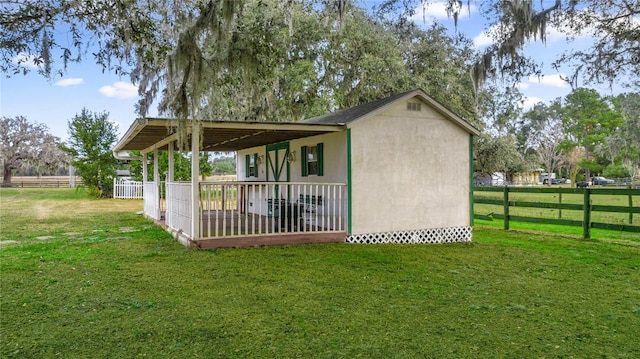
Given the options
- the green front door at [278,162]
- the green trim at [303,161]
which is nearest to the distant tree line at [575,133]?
the green front door at [278,162]

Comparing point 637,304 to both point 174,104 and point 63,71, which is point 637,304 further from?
point 63,71

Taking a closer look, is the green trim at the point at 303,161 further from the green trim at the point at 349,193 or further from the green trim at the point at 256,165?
the green trim at the point at 256,165

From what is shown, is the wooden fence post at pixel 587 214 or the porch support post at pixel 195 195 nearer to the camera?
the porch support post at pixel 195 195

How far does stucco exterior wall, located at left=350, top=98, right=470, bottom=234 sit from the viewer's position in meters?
8.94

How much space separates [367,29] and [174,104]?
40.9 ft

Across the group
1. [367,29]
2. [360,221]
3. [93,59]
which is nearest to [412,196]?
[360,221]

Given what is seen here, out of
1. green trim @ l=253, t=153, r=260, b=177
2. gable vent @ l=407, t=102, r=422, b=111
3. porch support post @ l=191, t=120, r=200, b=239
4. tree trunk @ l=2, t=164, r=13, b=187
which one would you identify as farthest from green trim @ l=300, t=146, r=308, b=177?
tree trunk @ l=2, t=164, r=13, b=187

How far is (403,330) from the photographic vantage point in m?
3.98

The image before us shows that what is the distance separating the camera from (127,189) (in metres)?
24.7

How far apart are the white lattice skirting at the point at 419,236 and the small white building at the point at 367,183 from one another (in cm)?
2

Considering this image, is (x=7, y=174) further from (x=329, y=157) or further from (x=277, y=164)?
(x=329, y=157)

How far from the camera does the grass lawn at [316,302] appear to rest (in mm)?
3623

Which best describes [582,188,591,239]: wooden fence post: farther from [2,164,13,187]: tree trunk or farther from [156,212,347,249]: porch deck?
[2,164,13,187]: tree trunk

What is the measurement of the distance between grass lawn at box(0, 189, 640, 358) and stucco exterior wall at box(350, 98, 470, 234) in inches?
35.9
